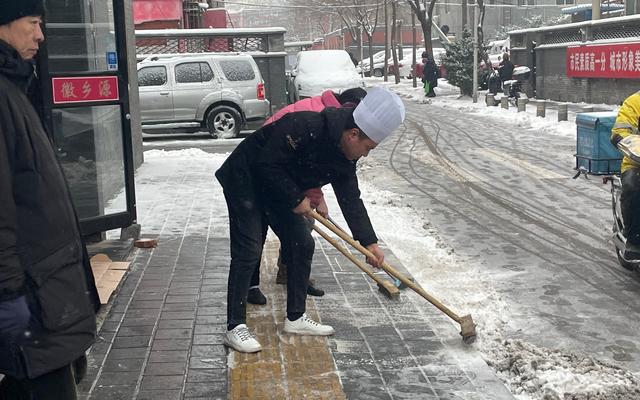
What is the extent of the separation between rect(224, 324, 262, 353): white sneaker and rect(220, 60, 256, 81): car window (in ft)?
44.0

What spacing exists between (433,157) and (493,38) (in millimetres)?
48702

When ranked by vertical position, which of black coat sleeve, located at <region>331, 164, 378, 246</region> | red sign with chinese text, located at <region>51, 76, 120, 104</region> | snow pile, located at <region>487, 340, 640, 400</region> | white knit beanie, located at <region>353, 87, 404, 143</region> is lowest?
snow pile, located at <region>487, 340, 640, 400</region>

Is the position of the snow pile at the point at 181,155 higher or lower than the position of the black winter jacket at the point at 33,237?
lower

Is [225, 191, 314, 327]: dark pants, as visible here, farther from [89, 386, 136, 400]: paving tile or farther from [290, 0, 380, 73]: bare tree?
[290, 0, 380, 73]: bare tree

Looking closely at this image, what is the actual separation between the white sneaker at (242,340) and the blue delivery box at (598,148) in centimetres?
461

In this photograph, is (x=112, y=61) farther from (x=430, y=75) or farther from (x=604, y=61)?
(x=430, y=75)

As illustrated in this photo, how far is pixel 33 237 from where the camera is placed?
8.57 ft

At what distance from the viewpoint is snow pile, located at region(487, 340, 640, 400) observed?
4234mm

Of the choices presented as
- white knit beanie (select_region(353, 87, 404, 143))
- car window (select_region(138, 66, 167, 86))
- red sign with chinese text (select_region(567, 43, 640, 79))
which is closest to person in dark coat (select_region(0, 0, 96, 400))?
white knit beanie (select_region(353, 87, 404, 143))

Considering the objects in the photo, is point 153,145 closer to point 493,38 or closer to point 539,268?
point 539,268

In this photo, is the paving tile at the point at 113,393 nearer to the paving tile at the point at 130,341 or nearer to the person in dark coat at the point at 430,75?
the paving tile at the point at 130,341

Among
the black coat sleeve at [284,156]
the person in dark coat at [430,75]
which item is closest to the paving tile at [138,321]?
the black coat sleeve at [284,156]

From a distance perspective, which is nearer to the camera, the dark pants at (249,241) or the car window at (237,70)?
the dark pants at (249,241)

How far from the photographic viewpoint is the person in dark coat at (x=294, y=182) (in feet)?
14.9
